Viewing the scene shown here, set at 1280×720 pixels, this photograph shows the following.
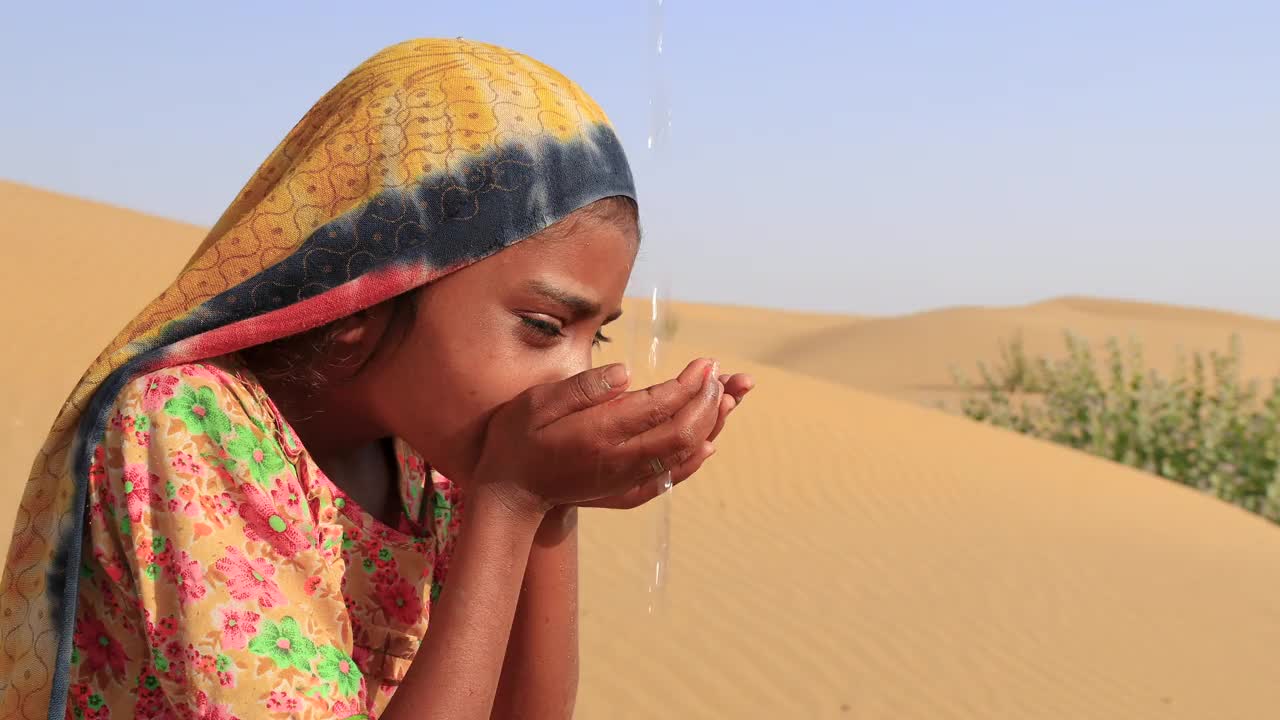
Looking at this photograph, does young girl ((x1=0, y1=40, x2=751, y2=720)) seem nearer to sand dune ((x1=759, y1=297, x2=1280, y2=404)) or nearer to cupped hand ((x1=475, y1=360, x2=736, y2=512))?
cupped hand ((x1=475, y1=360, x2=736, y2=512))

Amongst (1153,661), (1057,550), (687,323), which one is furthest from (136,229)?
(687,323)

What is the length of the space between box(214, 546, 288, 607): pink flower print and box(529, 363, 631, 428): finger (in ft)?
1.32

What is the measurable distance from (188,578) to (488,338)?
20.4 inches

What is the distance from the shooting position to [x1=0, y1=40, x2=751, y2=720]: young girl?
154 centimetres

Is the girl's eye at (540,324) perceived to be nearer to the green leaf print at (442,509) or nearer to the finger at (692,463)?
the finger at (692,463)

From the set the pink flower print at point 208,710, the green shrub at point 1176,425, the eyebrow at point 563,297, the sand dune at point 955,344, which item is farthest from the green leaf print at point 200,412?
the sand dune at point 955,344

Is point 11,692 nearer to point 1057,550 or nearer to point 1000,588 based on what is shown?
point 1000,588

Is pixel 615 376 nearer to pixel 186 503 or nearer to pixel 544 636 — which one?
pixel 186 503

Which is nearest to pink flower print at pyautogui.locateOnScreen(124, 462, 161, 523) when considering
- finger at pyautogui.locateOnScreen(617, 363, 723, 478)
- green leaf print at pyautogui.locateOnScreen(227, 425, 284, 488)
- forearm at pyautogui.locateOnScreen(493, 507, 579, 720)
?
green leaf print at pyautogui.locateOnScreen(227, 425, 284, 488)

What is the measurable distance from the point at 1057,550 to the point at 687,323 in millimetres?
42695

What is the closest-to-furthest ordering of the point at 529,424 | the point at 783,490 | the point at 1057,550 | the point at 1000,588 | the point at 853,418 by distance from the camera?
the point at 529,424
the point at 1000,588
the point at 1057,550
the point at 783,490
the point at 853,418

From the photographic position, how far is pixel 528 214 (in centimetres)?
177

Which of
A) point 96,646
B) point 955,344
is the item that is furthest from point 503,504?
point 955,344

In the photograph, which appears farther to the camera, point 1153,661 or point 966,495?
point 966,495
